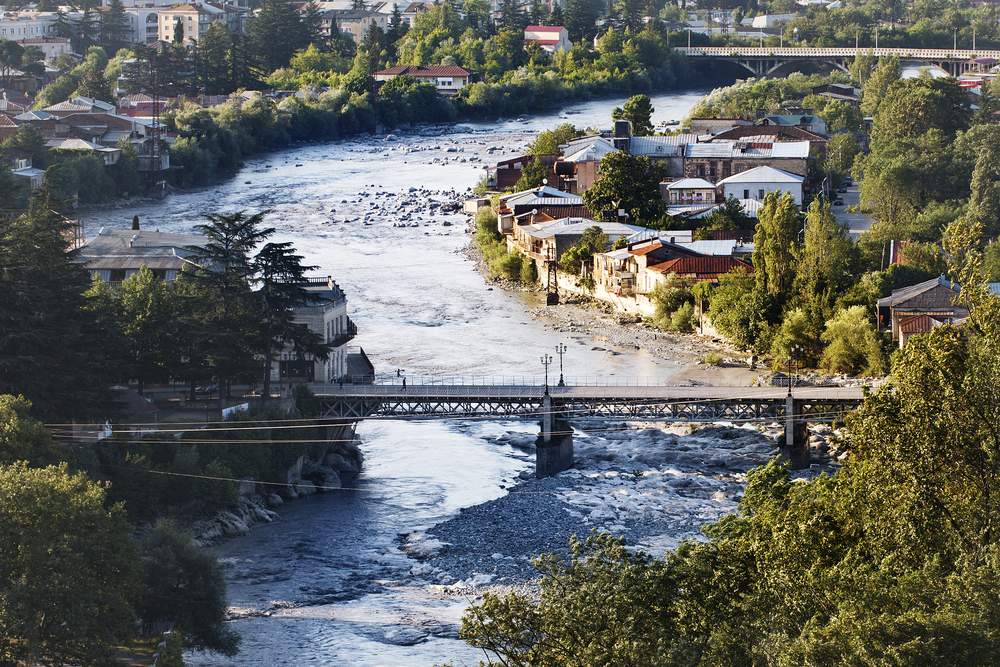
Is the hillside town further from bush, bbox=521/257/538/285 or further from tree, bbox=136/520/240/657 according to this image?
bush, bbox=521/257/538/285

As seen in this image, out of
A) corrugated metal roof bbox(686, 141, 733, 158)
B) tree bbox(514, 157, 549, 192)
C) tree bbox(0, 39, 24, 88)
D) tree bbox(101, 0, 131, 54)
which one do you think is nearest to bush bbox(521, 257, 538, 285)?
tree bbox(514, 157, 549, 192)

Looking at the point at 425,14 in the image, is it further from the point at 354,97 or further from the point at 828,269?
A: the point at 828,269

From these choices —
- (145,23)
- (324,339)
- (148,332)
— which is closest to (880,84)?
(324,339)

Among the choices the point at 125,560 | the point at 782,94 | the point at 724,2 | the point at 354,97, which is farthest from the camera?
the point at 724,2

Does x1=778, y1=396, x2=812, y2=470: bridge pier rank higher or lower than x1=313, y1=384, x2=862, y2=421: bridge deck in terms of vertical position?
lower

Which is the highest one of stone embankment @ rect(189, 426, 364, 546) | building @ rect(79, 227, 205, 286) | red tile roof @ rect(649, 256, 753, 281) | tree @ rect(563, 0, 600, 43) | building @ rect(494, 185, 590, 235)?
tree @ rect(563, 0, 600, 43)

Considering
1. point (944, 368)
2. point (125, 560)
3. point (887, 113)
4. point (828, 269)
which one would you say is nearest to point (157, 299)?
point (125, 560)

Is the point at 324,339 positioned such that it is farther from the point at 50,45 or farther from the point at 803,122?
the point at 50,45
